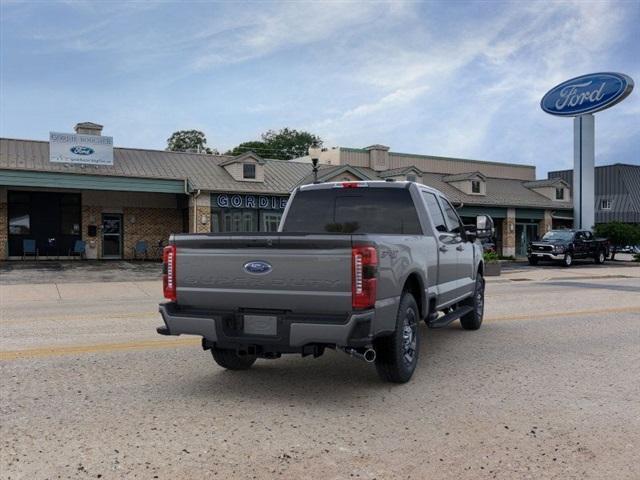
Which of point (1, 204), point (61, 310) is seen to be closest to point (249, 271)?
point (61, 310)

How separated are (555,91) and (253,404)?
36.2 m

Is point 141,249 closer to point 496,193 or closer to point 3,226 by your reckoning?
point 3,226

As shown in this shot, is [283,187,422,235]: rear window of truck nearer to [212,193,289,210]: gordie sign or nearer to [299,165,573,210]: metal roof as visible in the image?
[212,193,289,210]: gordie sign

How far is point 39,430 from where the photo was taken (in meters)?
4.54

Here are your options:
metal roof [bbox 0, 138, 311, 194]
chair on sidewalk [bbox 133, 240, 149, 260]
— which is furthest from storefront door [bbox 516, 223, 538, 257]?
chair on sidewalk [bbox 133, 240, 149, 260]

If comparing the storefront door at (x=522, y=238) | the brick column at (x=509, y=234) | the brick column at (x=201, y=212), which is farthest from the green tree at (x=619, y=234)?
the brick column at (x=201, y=212)

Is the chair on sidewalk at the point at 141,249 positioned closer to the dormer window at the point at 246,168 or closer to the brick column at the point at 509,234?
the dormer window at the point at 246,168

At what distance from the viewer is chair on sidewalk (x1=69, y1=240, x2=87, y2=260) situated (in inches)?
1111

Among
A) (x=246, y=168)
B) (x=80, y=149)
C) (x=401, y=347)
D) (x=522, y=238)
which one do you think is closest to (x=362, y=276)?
(x=401, y=347)

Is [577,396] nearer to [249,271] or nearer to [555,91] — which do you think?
[249,271]

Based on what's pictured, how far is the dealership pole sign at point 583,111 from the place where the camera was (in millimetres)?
34344

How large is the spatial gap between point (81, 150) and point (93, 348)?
21367 millimetres

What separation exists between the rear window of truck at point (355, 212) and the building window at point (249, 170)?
A: 921 inches

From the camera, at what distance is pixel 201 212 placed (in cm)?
2839
